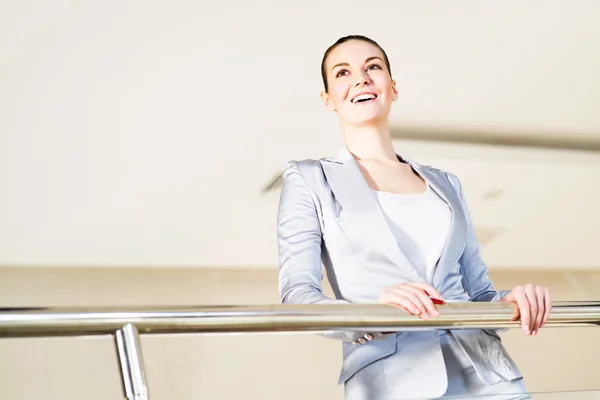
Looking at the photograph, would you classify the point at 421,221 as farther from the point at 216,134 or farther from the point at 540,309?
the point at 216,134

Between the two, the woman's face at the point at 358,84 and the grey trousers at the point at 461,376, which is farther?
the woman's face at the point at 358,84

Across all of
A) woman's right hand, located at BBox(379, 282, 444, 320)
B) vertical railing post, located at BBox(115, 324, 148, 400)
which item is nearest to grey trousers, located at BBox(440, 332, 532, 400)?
woman's right hand, located at BBox(379, 282, 444, 320)

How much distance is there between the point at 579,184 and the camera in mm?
5617

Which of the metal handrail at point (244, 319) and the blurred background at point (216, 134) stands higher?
the blurred background at point (216, 134)

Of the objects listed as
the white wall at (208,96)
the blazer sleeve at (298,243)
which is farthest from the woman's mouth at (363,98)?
the white wall at (208,96)

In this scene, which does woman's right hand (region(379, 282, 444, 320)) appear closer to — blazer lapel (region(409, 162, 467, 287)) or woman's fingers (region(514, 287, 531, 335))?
woman's fingers (region(514, 287, 531, 335))

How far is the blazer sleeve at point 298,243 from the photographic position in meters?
1.27

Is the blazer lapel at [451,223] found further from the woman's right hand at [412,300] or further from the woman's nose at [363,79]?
the woman's right hand at [412,300]

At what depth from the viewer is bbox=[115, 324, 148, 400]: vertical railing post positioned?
0.84m

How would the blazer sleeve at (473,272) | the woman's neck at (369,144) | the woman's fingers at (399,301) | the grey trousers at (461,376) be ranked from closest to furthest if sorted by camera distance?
the woman's fingers at (399,301), the grey trousers at (461,376), the blazer sleeve at (473,272), the woman's neck at (369,144)

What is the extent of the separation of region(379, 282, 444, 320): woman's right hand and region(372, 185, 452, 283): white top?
0.99 feet

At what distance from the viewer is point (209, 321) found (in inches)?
35.8

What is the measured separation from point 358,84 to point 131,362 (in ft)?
3.04

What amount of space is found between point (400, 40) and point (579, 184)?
2.49m
